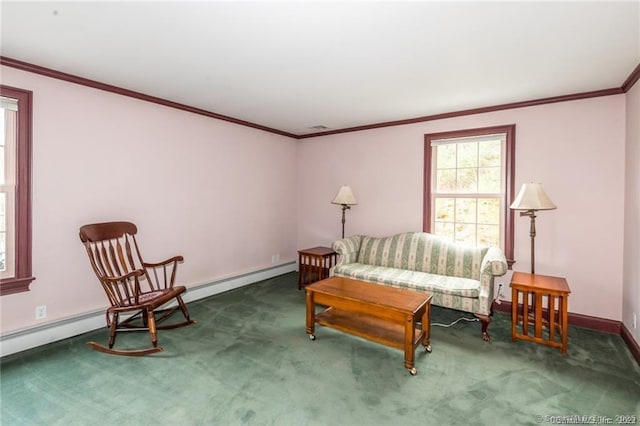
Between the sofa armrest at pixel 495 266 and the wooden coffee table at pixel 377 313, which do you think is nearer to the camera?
the wooden coffee table at pixel 377 313

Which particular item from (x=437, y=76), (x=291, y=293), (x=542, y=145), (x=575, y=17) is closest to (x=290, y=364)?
(x=291, y=293)

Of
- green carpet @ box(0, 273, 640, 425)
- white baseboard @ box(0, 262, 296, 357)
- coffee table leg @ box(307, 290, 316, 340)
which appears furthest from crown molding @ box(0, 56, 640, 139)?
coffee table leg @ box(307, 290, 316, 340)

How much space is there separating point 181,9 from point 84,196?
2.12 meters

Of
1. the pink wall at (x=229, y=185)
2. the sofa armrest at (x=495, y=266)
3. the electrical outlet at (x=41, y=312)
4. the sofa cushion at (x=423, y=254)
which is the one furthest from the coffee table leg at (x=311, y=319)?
the electrical outlet at (x=41, y=312)

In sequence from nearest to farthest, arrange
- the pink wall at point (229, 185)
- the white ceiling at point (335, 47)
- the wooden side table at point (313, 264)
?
the white ceiling at point (335, 47) → the pink wall at point (229, 185) → the wooden side table at point (313, 264)

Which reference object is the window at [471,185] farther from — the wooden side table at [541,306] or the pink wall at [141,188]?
the pink wall at [141,188]

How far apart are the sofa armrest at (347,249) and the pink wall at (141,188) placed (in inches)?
55.6

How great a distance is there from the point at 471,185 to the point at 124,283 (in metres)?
3.98

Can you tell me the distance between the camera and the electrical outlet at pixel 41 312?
2723 millimetres

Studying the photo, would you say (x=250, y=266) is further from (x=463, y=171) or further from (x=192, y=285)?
(x=463, y=171)

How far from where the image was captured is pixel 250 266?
477 centimetres

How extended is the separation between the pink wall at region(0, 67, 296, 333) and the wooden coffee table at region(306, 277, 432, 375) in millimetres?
1906

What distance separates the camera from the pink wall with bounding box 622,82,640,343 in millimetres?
2662

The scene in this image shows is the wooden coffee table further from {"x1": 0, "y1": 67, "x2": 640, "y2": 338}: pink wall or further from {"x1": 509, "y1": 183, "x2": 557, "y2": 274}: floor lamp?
{"x1": 0, "y1": 67, "x2": 640, "y2": 338}: pink wall
